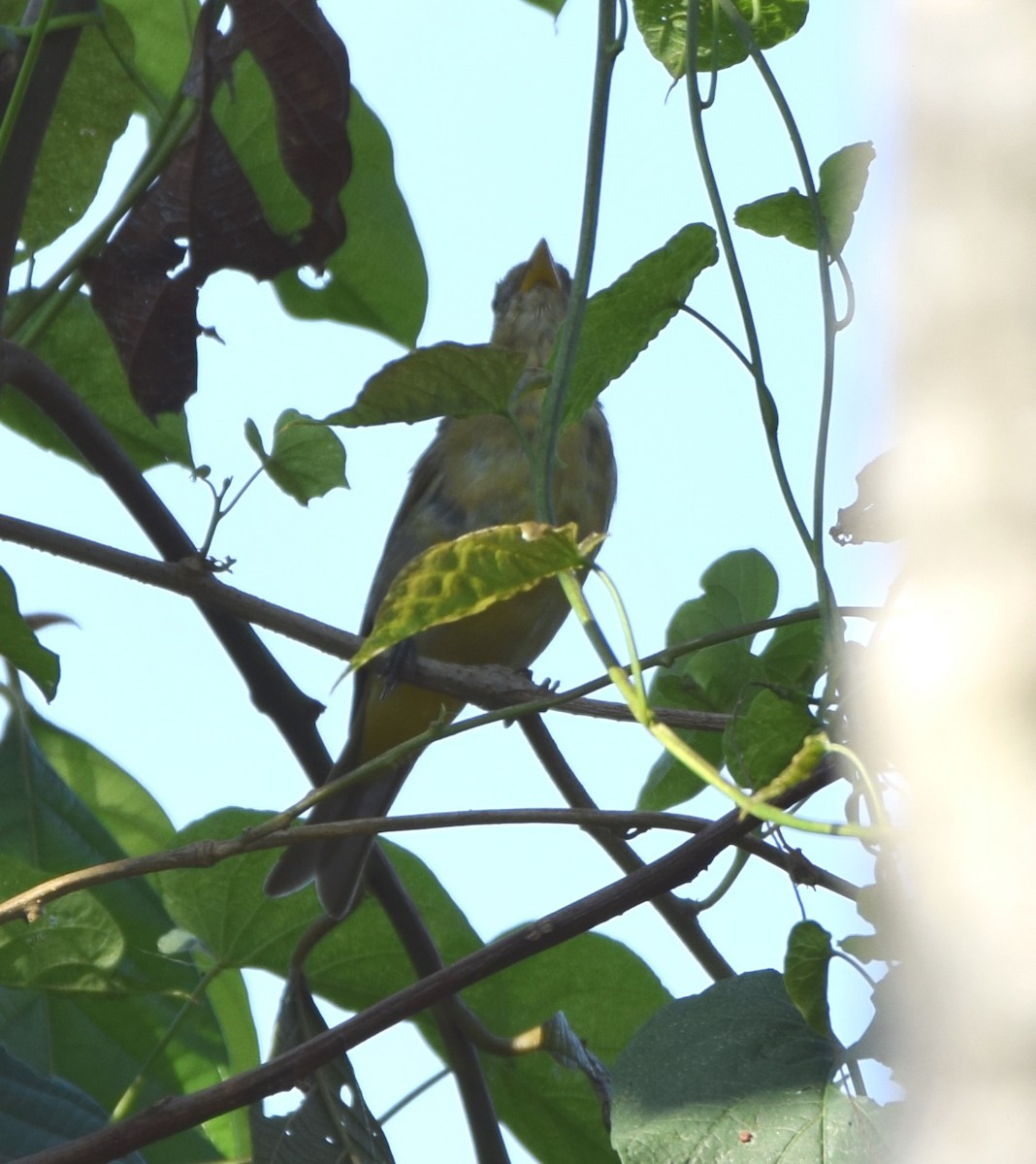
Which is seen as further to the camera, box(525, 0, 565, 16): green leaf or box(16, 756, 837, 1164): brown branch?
box(525, 0, 565, 16): green leaf

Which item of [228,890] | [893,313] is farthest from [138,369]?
[893,313]

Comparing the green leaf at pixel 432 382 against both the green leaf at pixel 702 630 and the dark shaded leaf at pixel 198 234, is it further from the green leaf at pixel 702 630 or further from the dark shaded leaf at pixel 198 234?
the green leaf at pixel 702 630

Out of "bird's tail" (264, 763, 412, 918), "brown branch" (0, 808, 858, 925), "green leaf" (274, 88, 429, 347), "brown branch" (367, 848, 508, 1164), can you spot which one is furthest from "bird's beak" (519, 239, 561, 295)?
"brown branch" (0, 808, 858, 925)

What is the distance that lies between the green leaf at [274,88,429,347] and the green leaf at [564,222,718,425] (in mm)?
1109

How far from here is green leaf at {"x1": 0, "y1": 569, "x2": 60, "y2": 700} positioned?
1920 millimetres

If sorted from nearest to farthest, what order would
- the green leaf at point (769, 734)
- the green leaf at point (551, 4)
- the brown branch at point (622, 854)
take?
the green leaf at point (769, 734), the brown branch at point (622, 854), the green leaf at point (551, 4)

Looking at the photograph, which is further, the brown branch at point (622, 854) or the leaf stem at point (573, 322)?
the brown branch at point (622, 854)

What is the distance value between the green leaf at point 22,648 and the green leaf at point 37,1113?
0.45m

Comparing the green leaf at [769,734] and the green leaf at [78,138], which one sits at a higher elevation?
the green leaf at [78,138]

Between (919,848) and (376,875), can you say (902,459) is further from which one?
(376,875)

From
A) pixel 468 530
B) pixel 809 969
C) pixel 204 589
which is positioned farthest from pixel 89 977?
pixel 468 530

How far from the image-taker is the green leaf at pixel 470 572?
1.12 meters

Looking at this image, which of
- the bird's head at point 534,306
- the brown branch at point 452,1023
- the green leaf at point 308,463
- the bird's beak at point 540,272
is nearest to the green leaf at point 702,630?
the brown branch at point 452,1023

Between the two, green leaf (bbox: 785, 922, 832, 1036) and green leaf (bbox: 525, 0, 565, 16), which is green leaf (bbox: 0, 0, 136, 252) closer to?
green leaf (bbox: 525, 0, 565, 16)
